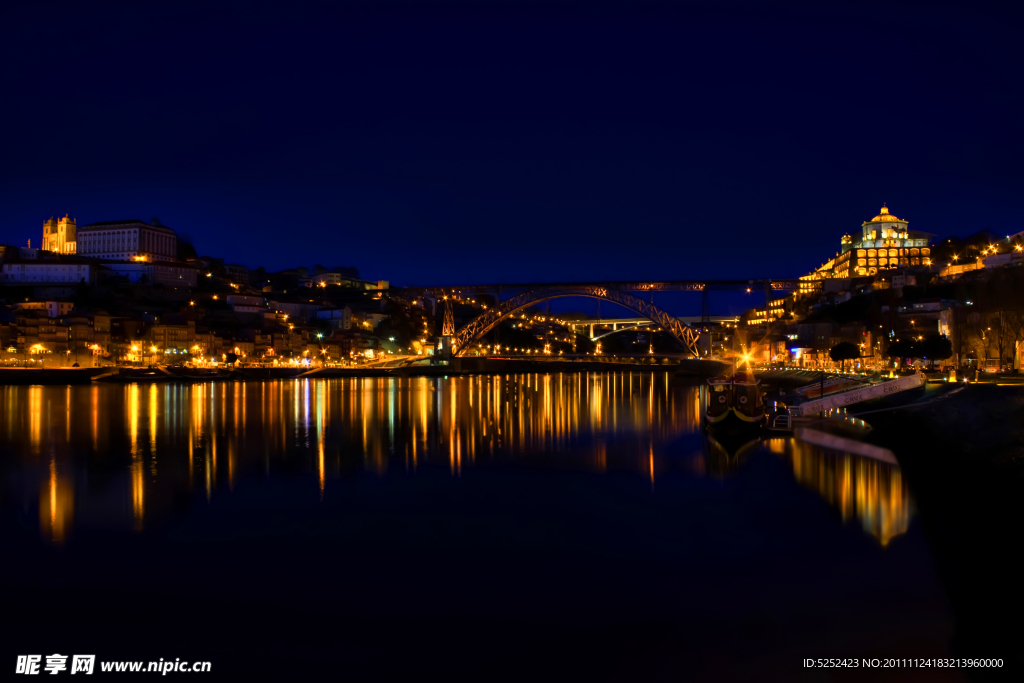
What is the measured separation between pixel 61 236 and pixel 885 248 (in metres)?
78.7

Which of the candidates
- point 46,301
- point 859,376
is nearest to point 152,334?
point 46,301

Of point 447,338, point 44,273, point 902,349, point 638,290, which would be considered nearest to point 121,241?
point 44,273

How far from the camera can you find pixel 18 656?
16.7ft

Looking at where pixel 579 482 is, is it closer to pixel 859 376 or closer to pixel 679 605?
pixel 679 605

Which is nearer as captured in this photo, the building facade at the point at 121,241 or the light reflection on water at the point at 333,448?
the light reflection on water at the point at 333,448

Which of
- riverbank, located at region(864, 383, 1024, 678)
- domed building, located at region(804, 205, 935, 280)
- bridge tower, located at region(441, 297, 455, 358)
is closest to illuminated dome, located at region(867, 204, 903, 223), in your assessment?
domed building, located at region(804, 205, 935, 280)

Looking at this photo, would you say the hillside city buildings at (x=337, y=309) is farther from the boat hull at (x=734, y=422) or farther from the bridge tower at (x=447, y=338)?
the boat hull at (x=734, y=422)

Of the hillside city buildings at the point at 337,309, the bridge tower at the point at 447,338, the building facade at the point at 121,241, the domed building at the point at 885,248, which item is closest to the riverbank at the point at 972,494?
the hillside city buildings at the point at 337,309

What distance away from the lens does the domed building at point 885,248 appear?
69750mm

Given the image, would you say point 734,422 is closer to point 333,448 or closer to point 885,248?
point 333,448

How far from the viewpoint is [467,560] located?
24.2 ft

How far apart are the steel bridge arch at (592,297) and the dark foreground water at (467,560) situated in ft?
116

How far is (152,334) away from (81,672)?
5349 centimetres

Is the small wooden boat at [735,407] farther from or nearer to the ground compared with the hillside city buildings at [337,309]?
nearer to the ground
